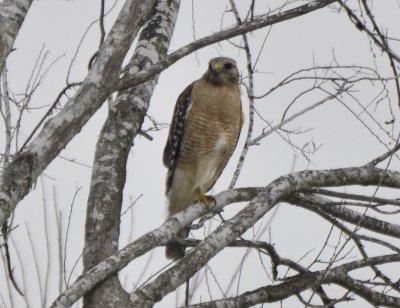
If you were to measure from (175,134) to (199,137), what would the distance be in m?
0.21

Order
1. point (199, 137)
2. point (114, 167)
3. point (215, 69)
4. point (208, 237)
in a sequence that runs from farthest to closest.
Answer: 1. point (215, 69)
2. point (199, 137)
3. point (114, 167)
4. point (208, 237)

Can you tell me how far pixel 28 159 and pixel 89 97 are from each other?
1.39ft

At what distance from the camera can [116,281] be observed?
3.73 meters

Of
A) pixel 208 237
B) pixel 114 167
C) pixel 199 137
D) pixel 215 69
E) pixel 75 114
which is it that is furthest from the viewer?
pixel 215 69

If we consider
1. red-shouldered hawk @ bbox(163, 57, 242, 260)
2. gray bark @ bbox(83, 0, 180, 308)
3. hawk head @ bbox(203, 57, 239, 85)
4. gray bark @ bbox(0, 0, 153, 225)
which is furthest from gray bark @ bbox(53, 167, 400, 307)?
hawk head @ bbox(203, 57, 239, 85)

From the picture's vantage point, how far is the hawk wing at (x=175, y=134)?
655 cm

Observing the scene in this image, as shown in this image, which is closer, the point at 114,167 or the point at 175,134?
the point at 114,167

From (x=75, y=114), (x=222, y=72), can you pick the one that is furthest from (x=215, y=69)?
(x=75, y=114)

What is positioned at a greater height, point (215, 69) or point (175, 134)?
point (215, 69)

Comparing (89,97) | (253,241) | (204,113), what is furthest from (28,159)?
(204,113)

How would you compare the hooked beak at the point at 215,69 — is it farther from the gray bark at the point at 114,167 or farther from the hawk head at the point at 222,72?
the gray bark at the point at 114,167

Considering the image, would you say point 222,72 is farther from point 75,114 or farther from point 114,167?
point 75,114

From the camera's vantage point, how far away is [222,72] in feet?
22.1

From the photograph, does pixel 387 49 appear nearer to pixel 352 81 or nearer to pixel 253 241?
pixel 352 81
